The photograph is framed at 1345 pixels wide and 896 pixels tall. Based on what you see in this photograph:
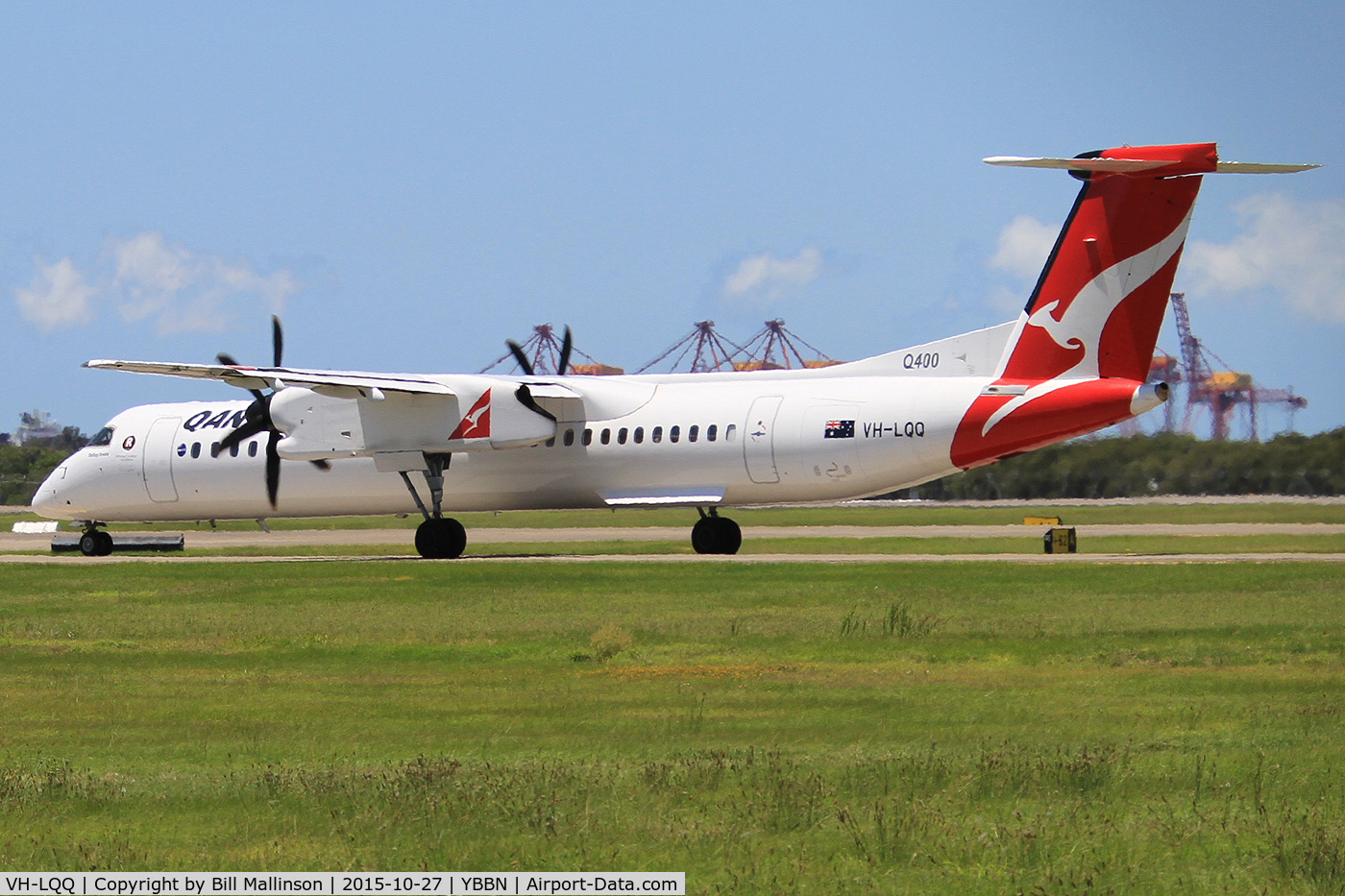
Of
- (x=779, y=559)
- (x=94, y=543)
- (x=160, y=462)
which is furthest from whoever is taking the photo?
(x=94, y=543)

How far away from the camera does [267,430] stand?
131 feet

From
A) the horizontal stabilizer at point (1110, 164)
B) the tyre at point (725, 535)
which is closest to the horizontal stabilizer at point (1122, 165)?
the horizontal stabilizer at point (1110, 164)

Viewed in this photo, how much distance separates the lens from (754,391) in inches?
1425

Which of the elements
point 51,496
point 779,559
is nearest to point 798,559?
point 779,559

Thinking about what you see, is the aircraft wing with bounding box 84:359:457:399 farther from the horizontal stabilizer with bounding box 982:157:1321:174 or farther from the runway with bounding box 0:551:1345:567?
the horizontal stabilizer with bounding box 982:157:1321:174

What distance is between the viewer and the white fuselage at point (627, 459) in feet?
111

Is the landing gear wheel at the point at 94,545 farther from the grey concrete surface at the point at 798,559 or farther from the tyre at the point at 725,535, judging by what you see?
the tyre at the point at 725,535

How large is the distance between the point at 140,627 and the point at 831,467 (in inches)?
651

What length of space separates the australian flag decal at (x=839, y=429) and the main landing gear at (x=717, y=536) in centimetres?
457

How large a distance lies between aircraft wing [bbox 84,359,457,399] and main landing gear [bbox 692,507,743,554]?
23.0 ft

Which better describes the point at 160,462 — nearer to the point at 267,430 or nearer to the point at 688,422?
the point at 267,430

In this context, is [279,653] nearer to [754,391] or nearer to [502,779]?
[502,779]

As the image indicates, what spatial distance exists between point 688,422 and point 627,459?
181 cm

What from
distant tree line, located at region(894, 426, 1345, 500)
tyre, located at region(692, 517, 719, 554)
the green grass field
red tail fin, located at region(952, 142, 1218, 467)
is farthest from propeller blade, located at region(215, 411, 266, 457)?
distant tree line, located at region(894, 426, 1345, 500)
